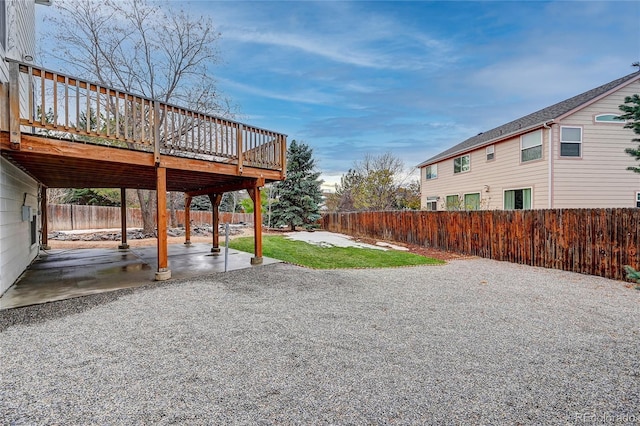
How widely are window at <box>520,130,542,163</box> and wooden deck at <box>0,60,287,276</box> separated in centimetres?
1003

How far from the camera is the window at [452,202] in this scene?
50.5 feet

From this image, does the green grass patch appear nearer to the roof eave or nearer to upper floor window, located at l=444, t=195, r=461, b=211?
Result: the roof eave

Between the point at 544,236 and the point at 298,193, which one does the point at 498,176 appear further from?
the point at 298,193

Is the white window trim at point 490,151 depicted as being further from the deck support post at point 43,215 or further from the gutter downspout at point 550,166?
the deck support post at point 43,215

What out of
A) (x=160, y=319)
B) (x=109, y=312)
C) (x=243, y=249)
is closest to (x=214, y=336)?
(x=160, y=319)

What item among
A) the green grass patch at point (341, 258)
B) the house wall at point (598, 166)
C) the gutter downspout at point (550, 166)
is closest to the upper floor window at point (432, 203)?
the gutter downspout at point (550, 166)

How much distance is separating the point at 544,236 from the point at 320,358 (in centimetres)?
752

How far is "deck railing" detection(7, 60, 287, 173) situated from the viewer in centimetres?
409

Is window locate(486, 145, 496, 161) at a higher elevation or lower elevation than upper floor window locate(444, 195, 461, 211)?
higher

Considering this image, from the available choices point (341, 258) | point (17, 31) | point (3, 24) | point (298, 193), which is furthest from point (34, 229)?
point (298, 193)

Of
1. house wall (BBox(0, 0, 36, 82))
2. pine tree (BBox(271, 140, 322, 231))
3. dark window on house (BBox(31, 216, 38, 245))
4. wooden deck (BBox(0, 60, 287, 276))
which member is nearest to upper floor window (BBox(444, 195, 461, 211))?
pine tree (BBox(271, 140, 322, 231))

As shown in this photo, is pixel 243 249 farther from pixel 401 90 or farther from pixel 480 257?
pixel 401 90

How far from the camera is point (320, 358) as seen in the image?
2.86m

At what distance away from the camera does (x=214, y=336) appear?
10.9 ft
